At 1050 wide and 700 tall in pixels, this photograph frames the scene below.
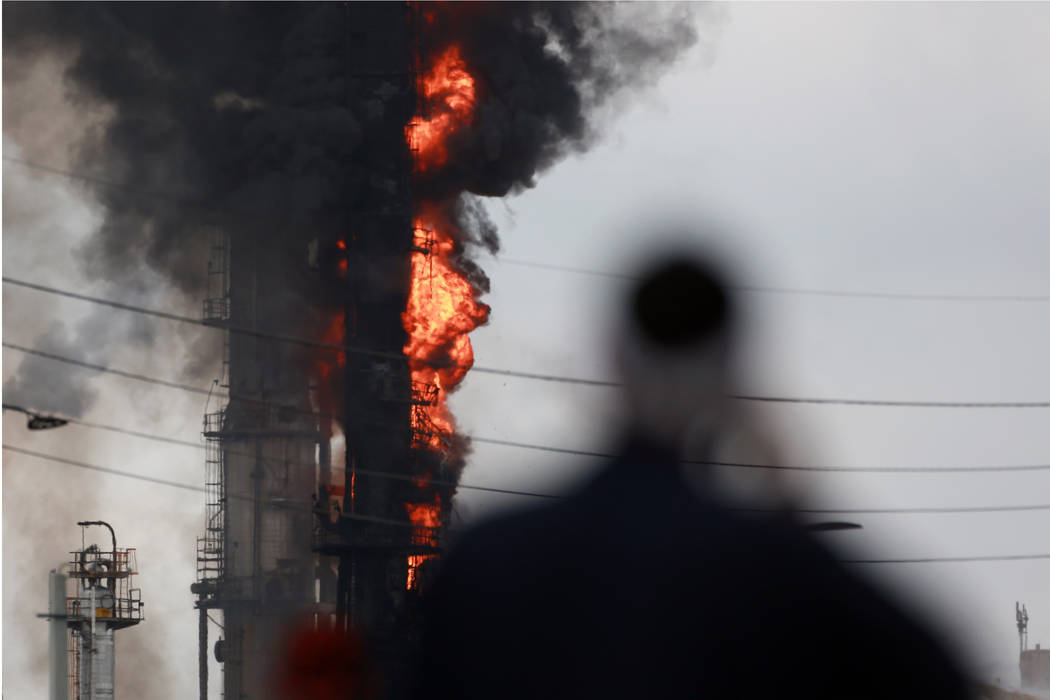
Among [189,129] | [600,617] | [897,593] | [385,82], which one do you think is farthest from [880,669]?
[189,129]

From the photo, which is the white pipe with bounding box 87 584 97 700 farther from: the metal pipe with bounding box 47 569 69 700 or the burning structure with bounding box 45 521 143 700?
the metal pipe with bounding box 47 569 69 700

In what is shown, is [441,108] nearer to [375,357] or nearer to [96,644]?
[375,357]

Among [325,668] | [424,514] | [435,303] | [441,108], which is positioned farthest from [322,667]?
[441,108]

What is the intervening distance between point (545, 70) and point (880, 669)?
22395 mm

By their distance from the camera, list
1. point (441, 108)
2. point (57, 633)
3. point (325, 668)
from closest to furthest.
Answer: point (57, 633), point (441, 108), point (325, 668)

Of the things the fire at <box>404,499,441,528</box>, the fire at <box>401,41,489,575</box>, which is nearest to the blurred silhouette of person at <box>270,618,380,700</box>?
the fire at <box>401,41,489,575</box>

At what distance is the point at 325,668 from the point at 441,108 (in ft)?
63.8

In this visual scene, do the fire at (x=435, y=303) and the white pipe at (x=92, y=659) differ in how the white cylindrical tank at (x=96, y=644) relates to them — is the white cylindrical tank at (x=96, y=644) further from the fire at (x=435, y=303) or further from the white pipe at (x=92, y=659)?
the fire at (x=435, y=303)

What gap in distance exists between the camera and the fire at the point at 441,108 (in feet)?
183

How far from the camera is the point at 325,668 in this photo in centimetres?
5838

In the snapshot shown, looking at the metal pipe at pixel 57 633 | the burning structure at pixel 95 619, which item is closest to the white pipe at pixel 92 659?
the burning structure at pixel 95 619

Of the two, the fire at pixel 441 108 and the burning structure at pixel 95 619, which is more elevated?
the fire at pixel 441 108

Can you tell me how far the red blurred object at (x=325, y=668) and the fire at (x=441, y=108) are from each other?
1614 cm

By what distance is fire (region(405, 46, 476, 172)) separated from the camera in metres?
55.7
